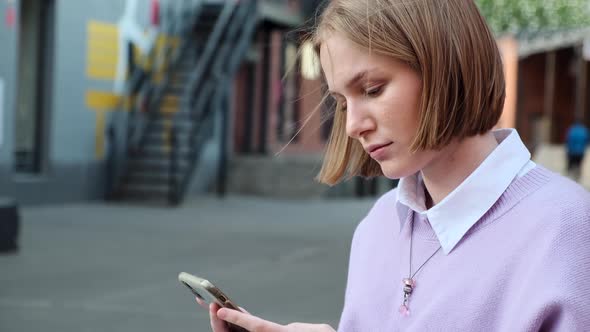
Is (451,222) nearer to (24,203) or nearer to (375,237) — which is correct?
(375,237)

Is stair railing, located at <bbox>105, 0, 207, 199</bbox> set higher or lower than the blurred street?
higher

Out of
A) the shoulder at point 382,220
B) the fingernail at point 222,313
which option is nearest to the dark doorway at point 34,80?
the shoulder at point 382,220

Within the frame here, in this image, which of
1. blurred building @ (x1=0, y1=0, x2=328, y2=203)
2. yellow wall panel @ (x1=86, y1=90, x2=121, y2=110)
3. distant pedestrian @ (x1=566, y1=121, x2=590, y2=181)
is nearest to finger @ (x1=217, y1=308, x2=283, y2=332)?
blurred building @ (x1=0, y1=0, x2=328, y2=203)

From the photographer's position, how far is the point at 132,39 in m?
16.5

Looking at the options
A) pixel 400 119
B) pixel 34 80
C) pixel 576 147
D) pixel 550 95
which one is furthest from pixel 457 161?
pixel 550 95

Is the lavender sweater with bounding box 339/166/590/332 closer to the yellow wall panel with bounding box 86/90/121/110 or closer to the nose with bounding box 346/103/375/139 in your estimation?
the nose with bounding box 346/103/375/139

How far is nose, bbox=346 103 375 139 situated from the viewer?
1.48 m

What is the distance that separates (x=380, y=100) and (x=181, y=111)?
15.4 metres

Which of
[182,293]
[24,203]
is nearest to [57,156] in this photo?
[24,203]

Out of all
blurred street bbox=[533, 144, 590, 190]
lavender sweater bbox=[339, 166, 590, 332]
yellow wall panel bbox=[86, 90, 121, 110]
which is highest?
lavender sweater bbox=[339, 166, 590, 332]

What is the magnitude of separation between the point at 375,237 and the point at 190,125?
48.8 feet

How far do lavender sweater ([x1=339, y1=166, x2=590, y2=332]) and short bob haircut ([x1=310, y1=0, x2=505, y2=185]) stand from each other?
5.9 inches

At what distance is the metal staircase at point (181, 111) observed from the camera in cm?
1557

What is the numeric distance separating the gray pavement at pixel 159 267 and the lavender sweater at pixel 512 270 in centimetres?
417
